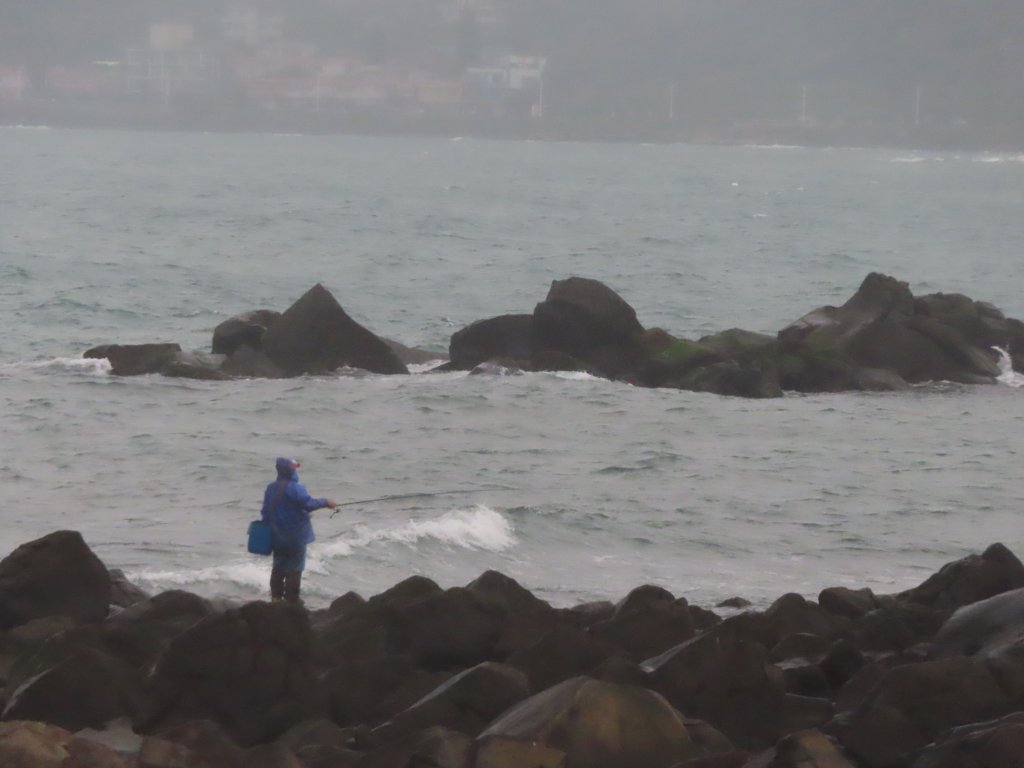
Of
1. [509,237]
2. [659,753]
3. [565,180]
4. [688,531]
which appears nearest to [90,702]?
[659,753]

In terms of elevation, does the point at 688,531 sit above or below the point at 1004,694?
below

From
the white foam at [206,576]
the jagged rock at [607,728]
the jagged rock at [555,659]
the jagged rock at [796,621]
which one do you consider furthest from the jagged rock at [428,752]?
the white foam at [206,576]

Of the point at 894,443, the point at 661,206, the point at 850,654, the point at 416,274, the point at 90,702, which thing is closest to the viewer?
the point at 90,702

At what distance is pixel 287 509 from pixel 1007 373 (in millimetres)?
20701

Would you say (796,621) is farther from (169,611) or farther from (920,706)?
(169,611)

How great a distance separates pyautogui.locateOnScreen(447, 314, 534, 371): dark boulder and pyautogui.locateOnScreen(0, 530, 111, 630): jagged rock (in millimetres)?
18587

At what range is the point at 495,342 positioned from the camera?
31.5m

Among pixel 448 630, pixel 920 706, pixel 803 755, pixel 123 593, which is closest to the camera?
pixel 803 755

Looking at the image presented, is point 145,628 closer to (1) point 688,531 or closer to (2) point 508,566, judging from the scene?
(2) point 508,566

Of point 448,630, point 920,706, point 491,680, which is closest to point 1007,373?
point 448,630

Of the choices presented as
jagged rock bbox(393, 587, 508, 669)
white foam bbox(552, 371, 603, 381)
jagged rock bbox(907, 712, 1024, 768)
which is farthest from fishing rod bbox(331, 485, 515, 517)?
jagged rock bbox(907, 712, 1024, 768)

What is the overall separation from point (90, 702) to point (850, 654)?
453 centimetres

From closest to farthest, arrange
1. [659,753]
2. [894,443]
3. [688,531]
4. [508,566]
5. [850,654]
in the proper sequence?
[659,753] → [850,654] → [508,566] → [688,531] → [894,443]

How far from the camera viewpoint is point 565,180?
458 ft
